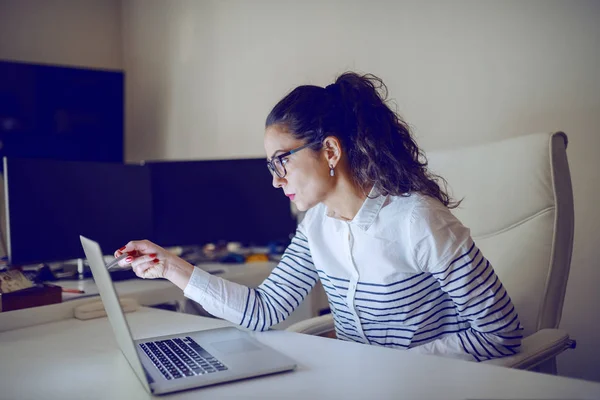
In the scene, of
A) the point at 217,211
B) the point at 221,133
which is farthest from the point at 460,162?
the point at 221,133

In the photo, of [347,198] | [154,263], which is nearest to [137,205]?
[154,263]

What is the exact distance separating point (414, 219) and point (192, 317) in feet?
1.96

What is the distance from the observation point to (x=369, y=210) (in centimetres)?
129

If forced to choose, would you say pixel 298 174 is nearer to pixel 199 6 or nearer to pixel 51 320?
pixel 51 320

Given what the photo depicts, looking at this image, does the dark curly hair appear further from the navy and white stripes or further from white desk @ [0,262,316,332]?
white desk @ [0,262,316,332]

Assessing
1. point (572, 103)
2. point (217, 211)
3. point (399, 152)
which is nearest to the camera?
point (399, 152)

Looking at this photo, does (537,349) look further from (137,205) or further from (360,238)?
(137,205)

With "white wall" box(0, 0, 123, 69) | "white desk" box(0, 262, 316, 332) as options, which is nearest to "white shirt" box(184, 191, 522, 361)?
"white desk" box(0, 262, 316, 332)

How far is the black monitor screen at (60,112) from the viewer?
117 inches

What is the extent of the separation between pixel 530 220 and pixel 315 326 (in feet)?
1.97

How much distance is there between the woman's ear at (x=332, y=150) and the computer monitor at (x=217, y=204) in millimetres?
1104

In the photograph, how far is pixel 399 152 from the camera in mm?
1314

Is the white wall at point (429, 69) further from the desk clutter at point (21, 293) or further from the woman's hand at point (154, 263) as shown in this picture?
the desk clutter at point (21, 293)

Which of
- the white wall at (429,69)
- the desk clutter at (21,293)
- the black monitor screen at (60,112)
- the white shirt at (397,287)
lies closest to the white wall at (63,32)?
the black monitor screen at (60,112)
